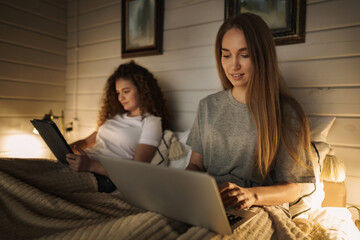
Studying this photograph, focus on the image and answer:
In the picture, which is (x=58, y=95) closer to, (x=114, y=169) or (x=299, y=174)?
(x=114, y=169)

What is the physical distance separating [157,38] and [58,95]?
48.7 inches

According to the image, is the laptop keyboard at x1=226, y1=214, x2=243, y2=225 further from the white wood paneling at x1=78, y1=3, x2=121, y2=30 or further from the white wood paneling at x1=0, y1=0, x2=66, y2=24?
the white wood paneling at x1=0, y1=0, x2=66, y2=24

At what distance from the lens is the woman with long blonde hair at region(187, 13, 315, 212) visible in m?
0.94

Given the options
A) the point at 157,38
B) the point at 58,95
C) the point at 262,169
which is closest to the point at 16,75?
the point at 58,95

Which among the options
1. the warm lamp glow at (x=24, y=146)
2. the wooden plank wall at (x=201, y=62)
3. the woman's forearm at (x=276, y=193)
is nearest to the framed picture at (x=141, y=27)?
the wooden plank wall at (x=201, y=62)

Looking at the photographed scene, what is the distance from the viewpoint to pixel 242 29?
99cm

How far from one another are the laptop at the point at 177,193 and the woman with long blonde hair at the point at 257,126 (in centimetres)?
26

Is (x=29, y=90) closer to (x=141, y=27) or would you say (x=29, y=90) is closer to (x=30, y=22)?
(x=30, y=22)

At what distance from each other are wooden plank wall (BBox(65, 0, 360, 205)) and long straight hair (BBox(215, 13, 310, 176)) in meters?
0.43

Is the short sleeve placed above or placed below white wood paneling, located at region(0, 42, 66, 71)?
below

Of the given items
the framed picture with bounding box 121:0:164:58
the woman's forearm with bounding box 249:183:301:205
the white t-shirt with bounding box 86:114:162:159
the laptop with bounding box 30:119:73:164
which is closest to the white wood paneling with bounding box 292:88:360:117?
the woman's forearm with bounding box 249:183:301:205

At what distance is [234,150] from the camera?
1069 mm

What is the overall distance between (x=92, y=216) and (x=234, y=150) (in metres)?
0.59

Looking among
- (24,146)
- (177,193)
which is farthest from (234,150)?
(24,146)
